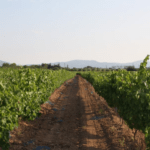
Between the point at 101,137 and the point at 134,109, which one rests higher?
the point at 134,109

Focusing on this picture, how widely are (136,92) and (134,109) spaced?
0.84m

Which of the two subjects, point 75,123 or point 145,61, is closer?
point 145,61

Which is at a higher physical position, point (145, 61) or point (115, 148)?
point (145, 61)

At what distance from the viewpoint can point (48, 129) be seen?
31.3ft

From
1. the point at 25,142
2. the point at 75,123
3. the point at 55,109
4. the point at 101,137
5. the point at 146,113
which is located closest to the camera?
the point at 146,113

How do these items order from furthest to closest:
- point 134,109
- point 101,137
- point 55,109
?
point 55,109 → point 101,137 → point 134,109

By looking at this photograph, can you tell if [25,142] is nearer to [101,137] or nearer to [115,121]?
[101,137]

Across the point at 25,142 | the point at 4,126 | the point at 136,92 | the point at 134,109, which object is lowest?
the point at 25,142

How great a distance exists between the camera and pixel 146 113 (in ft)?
19.9

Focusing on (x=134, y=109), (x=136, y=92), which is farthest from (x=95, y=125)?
(x=136, y=92)

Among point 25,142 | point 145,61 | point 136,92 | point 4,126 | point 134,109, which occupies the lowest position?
point 25,142

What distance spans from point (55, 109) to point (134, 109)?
328 inches

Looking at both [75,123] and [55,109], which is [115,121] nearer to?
[75,123]

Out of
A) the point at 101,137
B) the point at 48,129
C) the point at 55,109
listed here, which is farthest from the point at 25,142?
the point at 55,109
